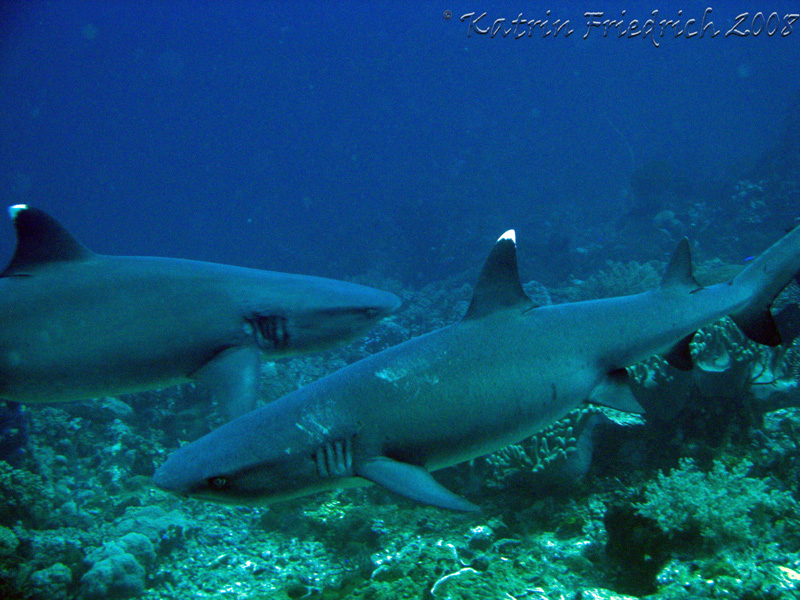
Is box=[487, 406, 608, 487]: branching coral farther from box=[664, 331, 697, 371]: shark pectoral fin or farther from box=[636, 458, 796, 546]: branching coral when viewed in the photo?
box=[664, 331, 697, 371]: shark pectoral fin

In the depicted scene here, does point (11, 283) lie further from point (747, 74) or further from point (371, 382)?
point (747, 74)

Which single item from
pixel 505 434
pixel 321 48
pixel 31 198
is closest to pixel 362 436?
pixel 505 434

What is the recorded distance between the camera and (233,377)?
2570 mm

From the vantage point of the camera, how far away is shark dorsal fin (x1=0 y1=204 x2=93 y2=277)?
2.67m

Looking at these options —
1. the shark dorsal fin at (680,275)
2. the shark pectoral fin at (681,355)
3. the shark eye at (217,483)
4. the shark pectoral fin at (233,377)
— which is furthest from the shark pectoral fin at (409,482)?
the shark dorsal fin at (680,275)

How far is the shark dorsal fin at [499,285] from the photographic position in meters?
2.63

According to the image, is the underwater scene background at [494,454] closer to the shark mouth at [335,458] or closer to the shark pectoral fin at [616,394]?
the shark pectoral fin at [616,394]

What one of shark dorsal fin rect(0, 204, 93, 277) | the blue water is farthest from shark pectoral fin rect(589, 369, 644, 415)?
the blue water

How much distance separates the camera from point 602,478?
4.44 metres

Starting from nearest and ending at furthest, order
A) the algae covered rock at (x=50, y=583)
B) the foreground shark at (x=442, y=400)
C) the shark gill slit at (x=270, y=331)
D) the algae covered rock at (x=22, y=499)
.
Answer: the foreground shark at (x=442, y=400), the shark gill slit at (x=270, y=331), the algae covered rock at (x=50, y=583), the algae covered rock at (x=22, y=499)

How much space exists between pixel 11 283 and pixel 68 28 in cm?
9682

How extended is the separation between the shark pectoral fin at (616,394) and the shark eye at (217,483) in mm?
2196

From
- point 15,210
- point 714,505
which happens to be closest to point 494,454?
point 714,505

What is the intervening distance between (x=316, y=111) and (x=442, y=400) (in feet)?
457
